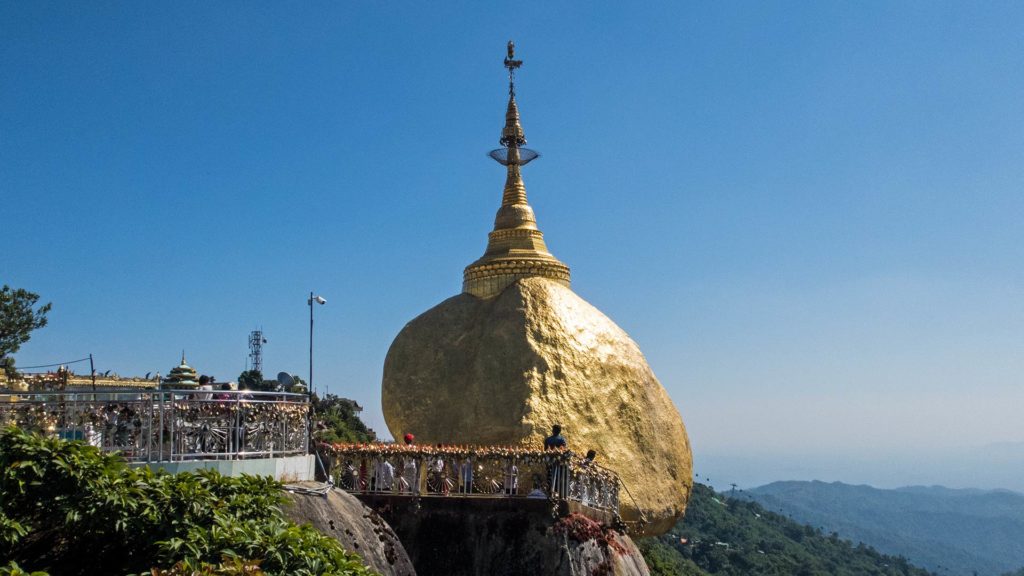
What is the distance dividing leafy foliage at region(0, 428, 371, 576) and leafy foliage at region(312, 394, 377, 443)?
34.6m

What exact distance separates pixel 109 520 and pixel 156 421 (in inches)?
137

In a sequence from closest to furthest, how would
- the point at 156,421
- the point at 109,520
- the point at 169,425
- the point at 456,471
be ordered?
1. the point at 109,520
2. the point at 156,421
3. the point at 169,425
4. the point at 456,471

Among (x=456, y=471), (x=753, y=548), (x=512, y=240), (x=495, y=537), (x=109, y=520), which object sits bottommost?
(x=753, y=548)

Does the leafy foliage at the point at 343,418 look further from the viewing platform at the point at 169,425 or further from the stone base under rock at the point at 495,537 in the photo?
the viewing platform at the point at 169,425

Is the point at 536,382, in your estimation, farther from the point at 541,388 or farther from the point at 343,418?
the point at 343,418

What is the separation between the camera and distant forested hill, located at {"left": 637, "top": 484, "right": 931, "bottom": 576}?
291ft

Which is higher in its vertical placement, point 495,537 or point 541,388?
point 541,388

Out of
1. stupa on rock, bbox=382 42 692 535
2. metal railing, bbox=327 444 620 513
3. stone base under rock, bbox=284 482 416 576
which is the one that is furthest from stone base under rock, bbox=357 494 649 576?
stupa on rock, bbox=382 42 692 535

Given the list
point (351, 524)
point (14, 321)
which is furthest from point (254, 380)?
point (351, 524)

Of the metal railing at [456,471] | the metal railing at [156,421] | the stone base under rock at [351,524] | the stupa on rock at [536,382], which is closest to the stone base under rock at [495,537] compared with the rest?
the metal railing at [456,471]

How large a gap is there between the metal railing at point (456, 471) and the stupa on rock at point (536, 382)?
299 cm

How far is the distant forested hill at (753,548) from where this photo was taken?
291 ft

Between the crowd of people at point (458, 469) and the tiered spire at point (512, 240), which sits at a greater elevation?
the tiered spire at point (512, 240)

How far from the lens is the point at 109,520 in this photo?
36.0ft
